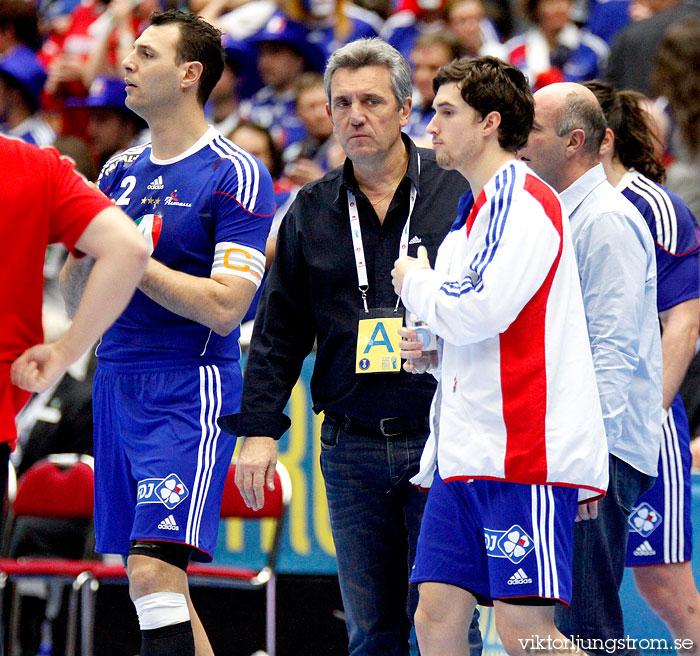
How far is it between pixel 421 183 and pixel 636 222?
80cm

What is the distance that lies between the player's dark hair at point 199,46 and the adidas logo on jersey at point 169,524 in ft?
5.02

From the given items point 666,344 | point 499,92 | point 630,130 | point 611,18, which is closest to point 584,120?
point 630,130

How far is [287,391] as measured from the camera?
430 cm

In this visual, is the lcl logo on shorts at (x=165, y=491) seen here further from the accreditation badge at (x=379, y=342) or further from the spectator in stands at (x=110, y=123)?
the spectator in stands at (x=110, y=123)

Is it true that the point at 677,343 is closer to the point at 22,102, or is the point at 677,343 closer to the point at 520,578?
the point at 520,578

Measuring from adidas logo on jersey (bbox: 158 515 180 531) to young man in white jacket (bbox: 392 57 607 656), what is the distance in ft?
2.97

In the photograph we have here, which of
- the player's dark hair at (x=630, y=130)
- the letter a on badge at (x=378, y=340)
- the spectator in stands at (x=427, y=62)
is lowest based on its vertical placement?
the letter a on badge at (x=378, y=340)

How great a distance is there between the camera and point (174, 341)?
4.19 metres

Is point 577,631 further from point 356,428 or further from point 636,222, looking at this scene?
point 636,222

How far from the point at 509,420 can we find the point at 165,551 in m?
1.36

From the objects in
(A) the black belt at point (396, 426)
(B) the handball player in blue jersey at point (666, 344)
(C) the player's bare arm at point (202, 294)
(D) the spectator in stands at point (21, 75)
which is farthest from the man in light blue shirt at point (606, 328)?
(D) the spectator in stands at point (21, 75)

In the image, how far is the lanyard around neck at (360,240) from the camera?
13.6 feet

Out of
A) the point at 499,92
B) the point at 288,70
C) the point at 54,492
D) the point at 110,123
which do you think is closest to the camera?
the point at 499,92

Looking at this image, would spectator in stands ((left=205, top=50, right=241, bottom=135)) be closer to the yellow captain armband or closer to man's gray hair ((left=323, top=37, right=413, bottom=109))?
man's gray hair ((left=323, top=37, right=413, bottom=109))
